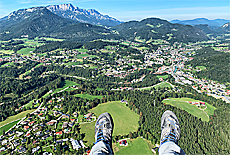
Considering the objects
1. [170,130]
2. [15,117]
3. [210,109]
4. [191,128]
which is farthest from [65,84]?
[170,130]

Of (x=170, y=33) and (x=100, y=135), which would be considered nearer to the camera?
(x=100, y=135)

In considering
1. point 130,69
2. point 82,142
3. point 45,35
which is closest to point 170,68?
point 130,69

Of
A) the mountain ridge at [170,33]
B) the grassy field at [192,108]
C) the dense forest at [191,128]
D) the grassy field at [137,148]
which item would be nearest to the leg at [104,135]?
the grassy field at [137,148]

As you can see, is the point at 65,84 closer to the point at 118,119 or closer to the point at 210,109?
the point at 118,119

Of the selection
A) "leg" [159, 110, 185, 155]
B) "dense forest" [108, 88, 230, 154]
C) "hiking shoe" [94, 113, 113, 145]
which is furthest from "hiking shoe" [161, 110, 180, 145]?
"dense forest" [108, 88, 230, 154]

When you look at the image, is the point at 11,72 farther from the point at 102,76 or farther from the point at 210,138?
the point at 210,138

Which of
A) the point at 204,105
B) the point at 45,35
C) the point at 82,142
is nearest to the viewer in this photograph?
the point at 82,142
